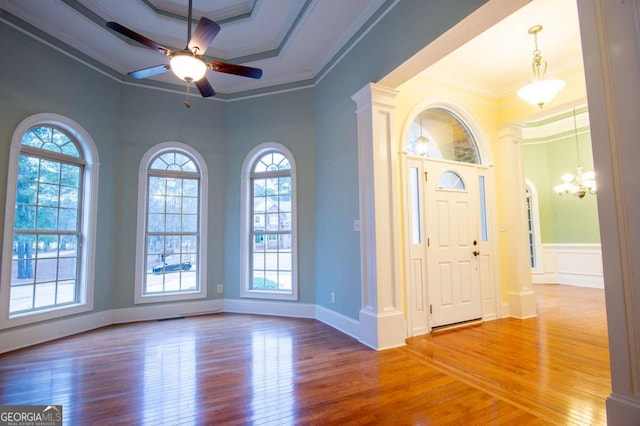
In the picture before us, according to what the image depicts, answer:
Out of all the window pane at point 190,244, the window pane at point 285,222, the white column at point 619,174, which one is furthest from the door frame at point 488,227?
the window pane at point 190,244

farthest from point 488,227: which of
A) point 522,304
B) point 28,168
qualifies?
point 28,168

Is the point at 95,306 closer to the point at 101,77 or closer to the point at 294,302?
the point at 294,302

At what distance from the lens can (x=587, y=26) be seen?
5.44ft

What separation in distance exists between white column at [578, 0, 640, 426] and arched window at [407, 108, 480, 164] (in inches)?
87.6

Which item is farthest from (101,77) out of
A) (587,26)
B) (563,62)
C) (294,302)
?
(563,62)

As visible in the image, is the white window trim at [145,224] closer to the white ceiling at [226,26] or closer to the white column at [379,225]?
the white ceiling at [226,26]

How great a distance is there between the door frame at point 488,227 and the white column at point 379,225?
28 cm

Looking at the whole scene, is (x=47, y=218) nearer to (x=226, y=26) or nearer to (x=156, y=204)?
(x=156, y=204)

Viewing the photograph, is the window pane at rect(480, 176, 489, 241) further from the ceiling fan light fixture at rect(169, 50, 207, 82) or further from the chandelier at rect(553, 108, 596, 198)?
the ceiling fan light fixture at rect(169, 50, 207, 82)

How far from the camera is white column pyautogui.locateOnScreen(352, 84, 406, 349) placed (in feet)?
10.2

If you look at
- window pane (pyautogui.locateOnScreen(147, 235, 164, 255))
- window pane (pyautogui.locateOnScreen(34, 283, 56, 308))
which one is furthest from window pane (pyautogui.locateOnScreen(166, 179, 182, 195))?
window pane (pyautogui.locateOnScreen(34, 283, 56, 308))
